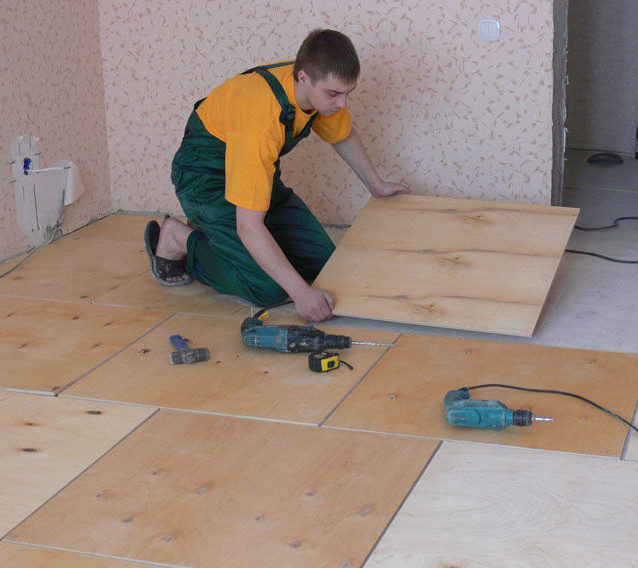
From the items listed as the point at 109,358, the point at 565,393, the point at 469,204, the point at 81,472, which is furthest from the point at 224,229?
the point at 565,393

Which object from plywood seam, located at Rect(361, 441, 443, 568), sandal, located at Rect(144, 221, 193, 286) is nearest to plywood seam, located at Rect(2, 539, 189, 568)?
plywood seam, located at Rect(361, 441, 443, 568)

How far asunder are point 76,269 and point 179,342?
0.94 m

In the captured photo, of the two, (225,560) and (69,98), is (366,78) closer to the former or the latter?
(69,98)

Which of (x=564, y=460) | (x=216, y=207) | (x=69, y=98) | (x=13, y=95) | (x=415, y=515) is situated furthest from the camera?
(x=69, y=98)

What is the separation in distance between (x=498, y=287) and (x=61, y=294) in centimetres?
154

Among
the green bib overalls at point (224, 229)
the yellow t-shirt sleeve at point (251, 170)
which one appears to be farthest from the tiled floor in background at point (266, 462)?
the yellow t-shirt sleeve at point (251, 170)

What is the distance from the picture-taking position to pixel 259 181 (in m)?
2.78

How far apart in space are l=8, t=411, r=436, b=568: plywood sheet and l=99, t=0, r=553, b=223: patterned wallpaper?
1.72 meters

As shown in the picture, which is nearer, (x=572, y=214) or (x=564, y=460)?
(x=564, y=460)

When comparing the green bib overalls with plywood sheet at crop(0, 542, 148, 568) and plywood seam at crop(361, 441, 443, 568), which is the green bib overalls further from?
plywood sheet at crop(0, 542, 148, 568)

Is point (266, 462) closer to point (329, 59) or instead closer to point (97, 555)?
point (97, 555)

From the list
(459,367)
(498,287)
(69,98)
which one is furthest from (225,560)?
(69,98)

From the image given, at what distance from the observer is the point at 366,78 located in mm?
3672

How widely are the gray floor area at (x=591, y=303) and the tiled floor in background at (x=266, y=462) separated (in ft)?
0.03
